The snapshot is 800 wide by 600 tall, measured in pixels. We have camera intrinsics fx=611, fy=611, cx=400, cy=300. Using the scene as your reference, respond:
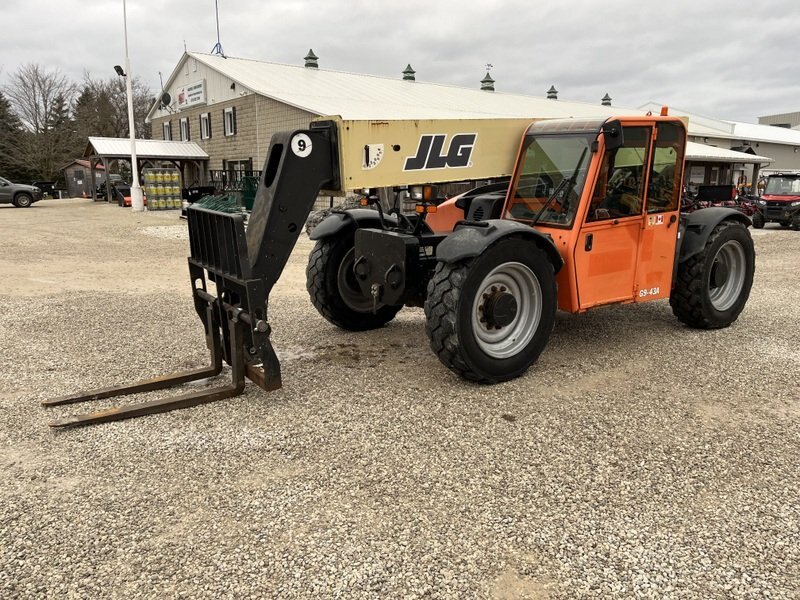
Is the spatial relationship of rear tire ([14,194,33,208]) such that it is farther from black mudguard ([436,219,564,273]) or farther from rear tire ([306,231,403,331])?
black mudguard ([436,219,564,273])

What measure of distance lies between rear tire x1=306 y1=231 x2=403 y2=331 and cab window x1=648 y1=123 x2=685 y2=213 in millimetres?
2782

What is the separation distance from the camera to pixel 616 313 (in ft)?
23.8

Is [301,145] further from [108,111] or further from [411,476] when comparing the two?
[108,111]

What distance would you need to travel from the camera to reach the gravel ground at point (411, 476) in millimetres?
2680

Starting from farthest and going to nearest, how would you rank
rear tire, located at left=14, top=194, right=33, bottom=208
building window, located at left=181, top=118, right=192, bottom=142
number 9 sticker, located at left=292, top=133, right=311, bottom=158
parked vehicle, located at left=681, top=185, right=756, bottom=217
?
building window, located at left=181, top=118, right=192, bottom=142, rear tire, located at left=14, top=194, right=33, bottom=208, parked vehicle, located at left=681, top=185, right=756, bottom=217, number 9 sticker, located at left=292, top=133, right=311, bottom=158

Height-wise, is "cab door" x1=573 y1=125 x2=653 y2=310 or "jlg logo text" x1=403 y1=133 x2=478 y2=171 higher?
"jlg logo text" x1=403 y1=133 x2=478 y2=171

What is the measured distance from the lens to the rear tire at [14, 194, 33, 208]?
2719 centimetres

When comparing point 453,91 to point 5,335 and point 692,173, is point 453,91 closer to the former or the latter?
point 692,173

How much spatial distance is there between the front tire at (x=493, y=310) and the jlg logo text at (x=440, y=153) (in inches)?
33.7

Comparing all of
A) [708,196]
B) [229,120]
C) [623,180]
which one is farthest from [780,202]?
[229,120]

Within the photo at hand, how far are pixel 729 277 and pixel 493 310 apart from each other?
11.4 feet

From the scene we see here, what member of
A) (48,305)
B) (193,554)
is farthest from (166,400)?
(48,305)

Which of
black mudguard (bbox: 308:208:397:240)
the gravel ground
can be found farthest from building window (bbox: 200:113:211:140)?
black mudguard (bbox: 308:208:397:240)

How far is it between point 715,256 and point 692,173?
28287 millimetres
